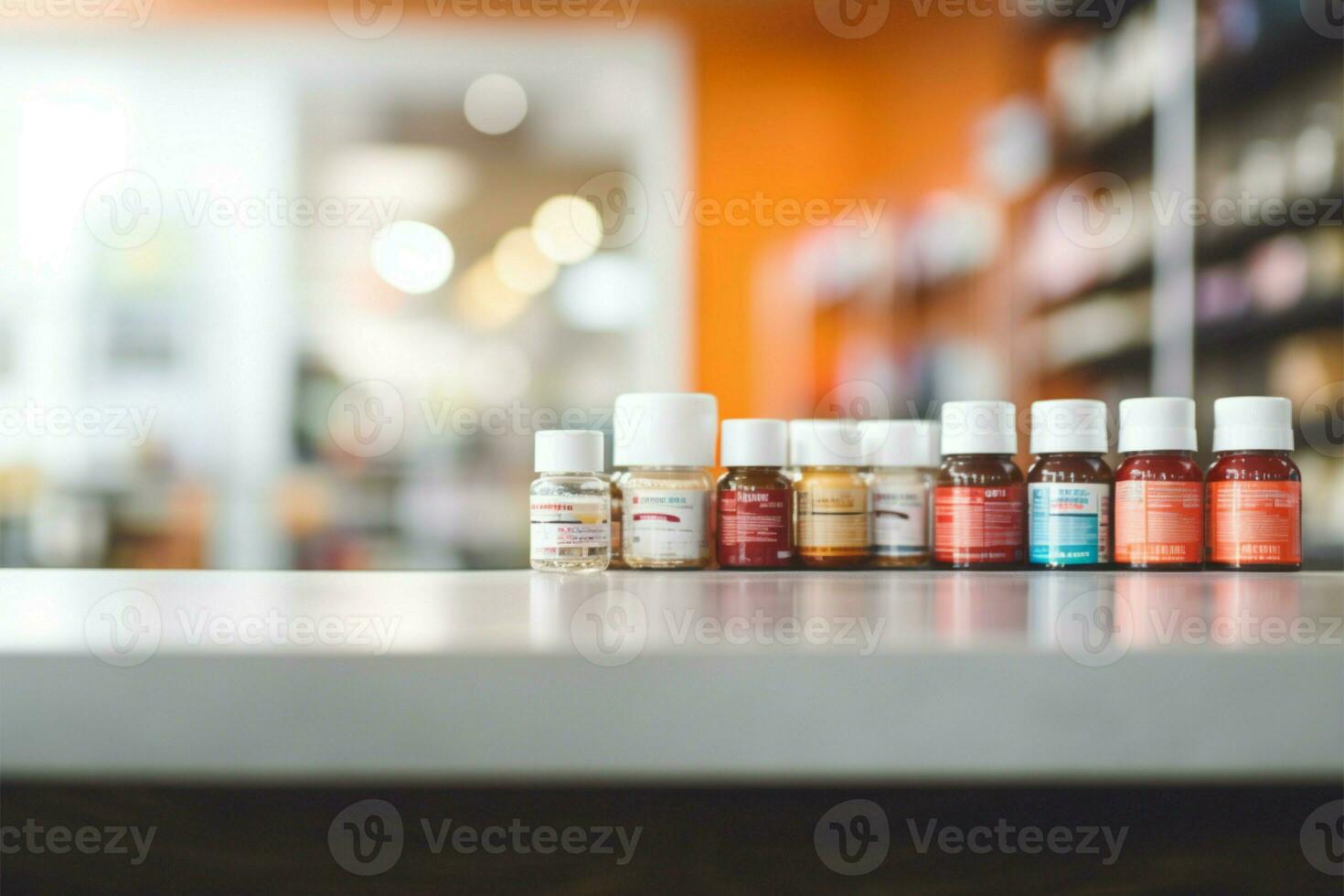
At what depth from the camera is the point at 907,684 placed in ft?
1.25

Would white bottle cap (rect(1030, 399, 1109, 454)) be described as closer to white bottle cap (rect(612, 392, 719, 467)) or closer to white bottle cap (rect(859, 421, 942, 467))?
white bottle cap (rect(859, 421, 942, 467))

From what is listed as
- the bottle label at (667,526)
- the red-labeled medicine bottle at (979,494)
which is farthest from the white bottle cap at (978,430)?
the bottle label at (667,526)

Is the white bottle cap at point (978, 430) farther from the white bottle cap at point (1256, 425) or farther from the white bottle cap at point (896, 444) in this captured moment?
the white bottle cap at point (1256, 425)

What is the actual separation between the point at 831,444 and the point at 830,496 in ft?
0.16

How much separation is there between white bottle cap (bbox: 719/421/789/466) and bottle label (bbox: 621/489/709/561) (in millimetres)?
56

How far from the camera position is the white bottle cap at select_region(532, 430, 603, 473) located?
0.93m

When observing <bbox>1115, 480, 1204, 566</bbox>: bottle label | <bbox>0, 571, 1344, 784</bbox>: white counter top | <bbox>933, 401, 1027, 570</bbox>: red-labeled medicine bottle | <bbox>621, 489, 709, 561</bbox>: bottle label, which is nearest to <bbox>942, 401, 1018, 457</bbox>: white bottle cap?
<bbox>933, 401, 1027, 570</bbox>: red-labeled medicine bottle

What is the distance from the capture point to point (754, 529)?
3.14 ft

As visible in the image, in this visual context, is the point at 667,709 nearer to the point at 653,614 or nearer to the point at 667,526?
the point at 653,614

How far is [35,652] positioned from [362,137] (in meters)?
3.59

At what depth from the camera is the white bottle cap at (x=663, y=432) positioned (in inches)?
38.3

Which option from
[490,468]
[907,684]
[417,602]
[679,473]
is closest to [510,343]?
[490,468]

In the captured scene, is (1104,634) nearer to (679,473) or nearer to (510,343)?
(679,473)

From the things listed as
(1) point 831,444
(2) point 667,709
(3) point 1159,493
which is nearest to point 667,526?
(1) point 831,444
